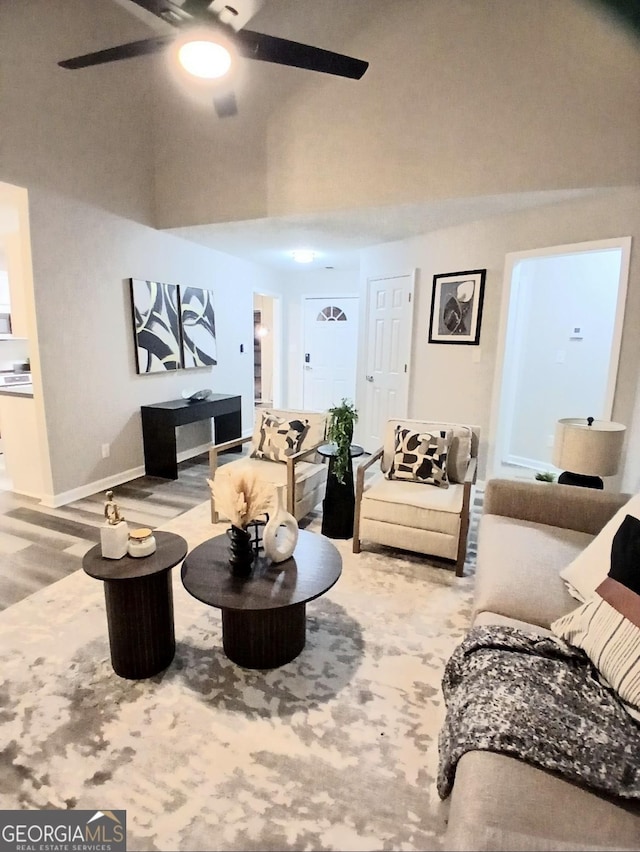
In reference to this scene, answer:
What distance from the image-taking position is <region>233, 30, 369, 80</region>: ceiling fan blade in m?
2.16

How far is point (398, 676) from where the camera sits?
76.7 inches

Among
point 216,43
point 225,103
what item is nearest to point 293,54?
point 216,43

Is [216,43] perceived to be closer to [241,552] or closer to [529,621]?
[241,552]

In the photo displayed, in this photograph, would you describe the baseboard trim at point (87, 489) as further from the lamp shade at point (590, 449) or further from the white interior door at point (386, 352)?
the lamp shade at point (590, 449)

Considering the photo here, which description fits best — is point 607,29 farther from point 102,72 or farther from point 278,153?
point 102,72

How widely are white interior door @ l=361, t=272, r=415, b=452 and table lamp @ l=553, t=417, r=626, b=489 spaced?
252 centimetres

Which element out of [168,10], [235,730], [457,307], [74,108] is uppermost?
[74,108]

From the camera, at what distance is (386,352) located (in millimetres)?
Result: 5152

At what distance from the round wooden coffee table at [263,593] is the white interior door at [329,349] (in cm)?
508

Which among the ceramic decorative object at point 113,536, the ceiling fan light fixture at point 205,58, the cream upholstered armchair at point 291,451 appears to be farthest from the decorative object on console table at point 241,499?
the ceiling fan light fixture at point 205,58

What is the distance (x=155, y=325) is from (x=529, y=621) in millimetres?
4135

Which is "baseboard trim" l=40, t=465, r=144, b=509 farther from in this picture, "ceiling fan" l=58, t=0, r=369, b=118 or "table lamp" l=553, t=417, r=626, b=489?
"table lamp" l=553, t=417, r=626, b=489

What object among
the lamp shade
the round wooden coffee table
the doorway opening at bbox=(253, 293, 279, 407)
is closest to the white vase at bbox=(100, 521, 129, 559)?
the round wooden coffee table

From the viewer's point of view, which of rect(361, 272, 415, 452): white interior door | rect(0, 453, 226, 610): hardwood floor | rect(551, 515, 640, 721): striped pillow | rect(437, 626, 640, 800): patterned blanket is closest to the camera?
rect(437, 626, 640, 800): patterned blanket
